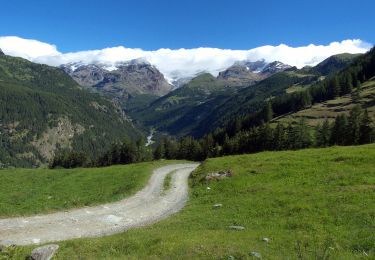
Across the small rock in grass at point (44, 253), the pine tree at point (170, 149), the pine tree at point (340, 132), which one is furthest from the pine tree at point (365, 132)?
the small rock in grass at point (44, 253)

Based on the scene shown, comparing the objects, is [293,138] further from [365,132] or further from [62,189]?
[62,189]

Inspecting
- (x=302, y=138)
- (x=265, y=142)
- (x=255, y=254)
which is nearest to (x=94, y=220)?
(x=255, y=254)

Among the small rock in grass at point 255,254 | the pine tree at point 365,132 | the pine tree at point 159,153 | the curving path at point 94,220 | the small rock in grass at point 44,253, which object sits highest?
the pine tree at point 365,132

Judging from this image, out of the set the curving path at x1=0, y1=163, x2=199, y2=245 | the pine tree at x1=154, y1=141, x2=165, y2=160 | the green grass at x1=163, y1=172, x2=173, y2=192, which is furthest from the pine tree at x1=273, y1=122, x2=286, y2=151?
the curving path at x1=0, y1=163, x2=199, y2=245

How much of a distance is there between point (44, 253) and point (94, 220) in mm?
12592

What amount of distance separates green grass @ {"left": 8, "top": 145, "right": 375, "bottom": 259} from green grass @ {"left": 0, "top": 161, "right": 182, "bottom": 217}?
8.90m

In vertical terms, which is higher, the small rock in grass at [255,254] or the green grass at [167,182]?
the small rock in grass at [255,254]

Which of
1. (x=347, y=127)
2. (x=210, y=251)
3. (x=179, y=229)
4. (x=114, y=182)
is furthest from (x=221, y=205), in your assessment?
(x=347, y=127)

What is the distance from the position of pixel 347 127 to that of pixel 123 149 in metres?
87.0

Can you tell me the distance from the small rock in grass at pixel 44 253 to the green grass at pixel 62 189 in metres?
15.2

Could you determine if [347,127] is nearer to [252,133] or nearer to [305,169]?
[252,133]

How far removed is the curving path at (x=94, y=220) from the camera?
28.5m

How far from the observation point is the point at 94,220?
107 ft

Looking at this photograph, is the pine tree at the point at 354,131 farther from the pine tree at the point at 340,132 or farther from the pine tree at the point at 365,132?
the pine tree at the point at 340,132
